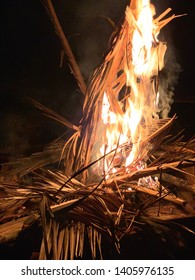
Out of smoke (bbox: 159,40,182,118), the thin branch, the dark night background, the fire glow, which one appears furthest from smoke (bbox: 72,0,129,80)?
the fire glow

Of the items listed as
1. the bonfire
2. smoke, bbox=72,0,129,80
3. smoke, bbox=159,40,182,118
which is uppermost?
smoke, bbox=72,0,129,80

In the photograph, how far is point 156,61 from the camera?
3047 mm

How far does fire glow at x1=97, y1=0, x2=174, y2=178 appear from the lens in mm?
3016

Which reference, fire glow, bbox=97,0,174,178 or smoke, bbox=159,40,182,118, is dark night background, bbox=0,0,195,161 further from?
fire glow, bbox=97,0,174,178

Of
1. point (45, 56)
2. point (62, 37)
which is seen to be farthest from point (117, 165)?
point (45, 56)

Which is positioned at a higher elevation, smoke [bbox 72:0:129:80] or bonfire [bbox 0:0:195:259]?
smoke [bbox 72:0:129:80]

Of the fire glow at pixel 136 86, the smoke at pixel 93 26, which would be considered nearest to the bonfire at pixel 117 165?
the fire glow at pixel 136 86

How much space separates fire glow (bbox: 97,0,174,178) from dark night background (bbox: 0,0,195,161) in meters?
1.15

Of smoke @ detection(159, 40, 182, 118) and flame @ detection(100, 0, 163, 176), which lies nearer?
flame @ detection(100, 0, 163, 176)

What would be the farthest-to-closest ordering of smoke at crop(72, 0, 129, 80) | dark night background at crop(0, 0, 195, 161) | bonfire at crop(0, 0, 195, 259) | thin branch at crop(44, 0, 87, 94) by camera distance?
1. dark night background at crop(0, 0, 195, 161)
2. smoke at crop(72, 0, 129, 80)
3. thin branch at crop(44, 0, 87, 94)
4. bonfire at crop(0, 0, 195, 259)

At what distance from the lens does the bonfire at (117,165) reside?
7.69ft
